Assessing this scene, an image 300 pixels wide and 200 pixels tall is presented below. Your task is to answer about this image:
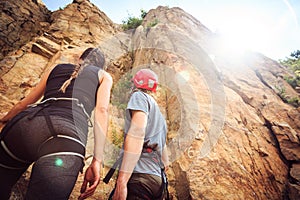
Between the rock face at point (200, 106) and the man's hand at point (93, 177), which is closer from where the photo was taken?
the man's hand at point (93, 177)

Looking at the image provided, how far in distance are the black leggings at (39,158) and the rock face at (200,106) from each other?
2.86 metres

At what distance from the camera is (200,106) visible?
5777mm

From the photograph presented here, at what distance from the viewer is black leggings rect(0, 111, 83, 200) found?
4.42ft

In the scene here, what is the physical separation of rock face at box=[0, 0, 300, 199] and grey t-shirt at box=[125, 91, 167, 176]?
201 centimetres

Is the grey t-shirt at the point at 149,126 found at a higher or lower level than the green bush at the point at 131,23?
lower

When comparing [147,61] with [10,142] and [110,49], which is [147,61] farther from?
[10,142]

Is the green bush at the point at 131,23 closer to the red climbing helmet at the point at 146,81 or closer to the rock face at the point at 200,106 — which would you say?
the rock face at the point at 200,106

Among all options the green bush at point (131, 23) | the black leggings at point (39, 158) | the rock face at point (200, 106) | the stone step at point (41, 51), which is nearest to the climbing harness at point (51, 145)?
the black leggings at point (39, 158)

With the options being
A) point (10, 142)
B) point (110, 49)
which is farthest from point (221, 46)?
point (10, 142)

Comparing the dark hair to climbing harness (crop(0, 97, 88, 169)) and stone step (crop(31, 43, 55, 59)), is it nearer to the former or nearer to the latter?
climbing harness (crop(0, 97, 88, 169))

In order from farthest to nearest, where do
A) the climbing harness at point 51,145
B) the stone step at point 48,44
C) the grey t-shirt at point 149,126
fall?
the stone step at point 48,44 < the grey t-shirt at point 149,126 < the climbing harness at point 51,145

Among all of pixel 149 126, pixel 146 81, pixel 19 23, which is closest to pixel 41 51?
pixel 19 23

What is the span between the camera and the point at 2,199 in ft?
5.60

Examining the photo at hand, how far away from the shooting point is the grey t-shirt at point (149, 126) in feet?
7.03
